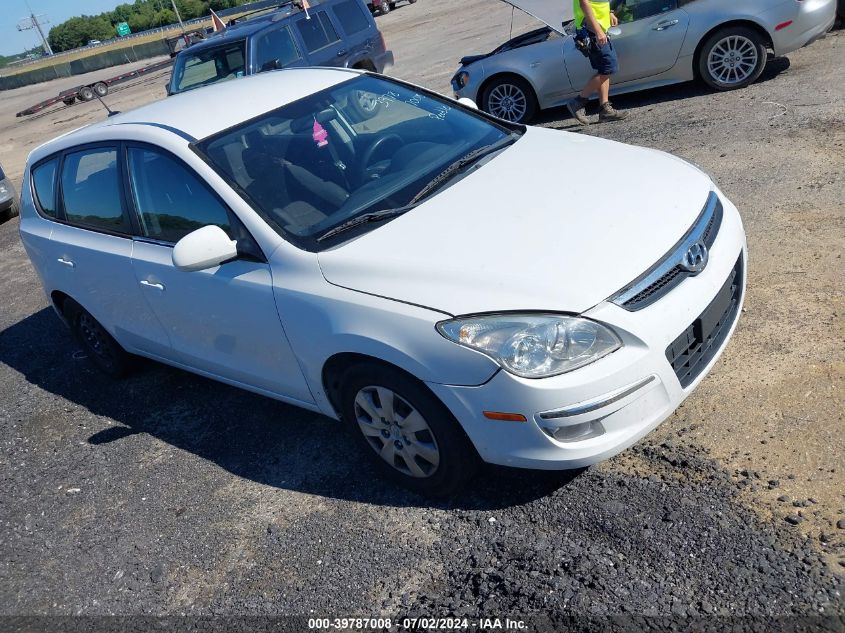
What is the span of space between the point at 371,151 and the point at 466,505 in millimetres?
1902

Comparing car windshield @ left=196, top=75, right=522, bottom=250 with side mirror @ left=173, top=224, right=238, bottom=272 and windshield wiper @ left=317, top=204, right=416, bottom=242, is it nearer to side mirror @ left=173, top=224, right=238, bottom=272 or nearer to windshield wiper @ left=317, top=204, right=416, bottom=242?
windshield wiper @ left=317, top=204, right=416, bottom=242

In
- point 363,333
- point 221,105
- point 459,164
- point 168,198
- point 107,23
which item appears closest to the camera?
point 363,333

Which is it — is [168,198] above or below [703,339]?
above

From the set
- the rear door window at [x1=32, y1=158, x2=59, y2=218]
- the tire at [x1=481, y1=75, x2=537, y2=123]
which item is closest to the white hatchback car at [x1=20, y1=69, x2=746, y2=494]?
the rear door window at [x1=32, y1=158, x2=59, y2=218]

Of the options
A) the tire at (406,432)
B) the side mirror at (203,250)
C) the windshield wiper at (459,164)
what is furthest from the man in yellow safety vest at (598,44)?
the tire at (406,432)

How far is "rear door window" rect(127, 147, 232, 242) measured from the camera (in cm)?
387

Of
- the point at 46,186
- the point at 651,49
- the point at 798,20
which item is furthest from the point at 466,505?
the point at 798,20

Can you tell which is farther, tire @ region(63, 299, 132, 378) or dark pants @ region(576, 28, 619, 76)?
dark pants @ region(576, 28, 619, 76)

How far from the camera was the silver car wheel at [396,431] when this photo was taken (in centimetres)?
334

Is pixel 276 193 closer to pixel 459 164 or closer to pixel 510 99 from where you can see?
pixel 459 164

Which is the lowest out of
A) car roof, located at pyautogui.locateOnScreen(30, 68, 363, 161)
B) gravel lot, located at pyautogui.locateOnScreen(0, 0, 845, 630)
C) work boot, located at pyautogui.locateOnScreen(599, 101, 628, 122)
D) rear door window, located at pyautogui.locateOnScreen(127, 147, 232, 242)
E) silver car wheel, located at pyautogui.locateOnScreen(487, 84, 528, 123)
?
gravel lot, located at pyautogui.locateOnScreen(0, 0, 845, 630)

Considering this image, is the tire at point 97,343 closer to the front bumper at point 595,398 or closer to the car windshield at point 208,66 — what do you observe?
the front bumper at point 595,398

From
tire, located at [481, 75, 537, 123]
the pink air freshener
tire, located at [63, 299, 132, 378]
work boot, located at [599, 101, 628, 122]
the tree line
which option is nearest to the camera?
the pink air freshener

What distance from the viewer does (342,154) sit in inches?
161
